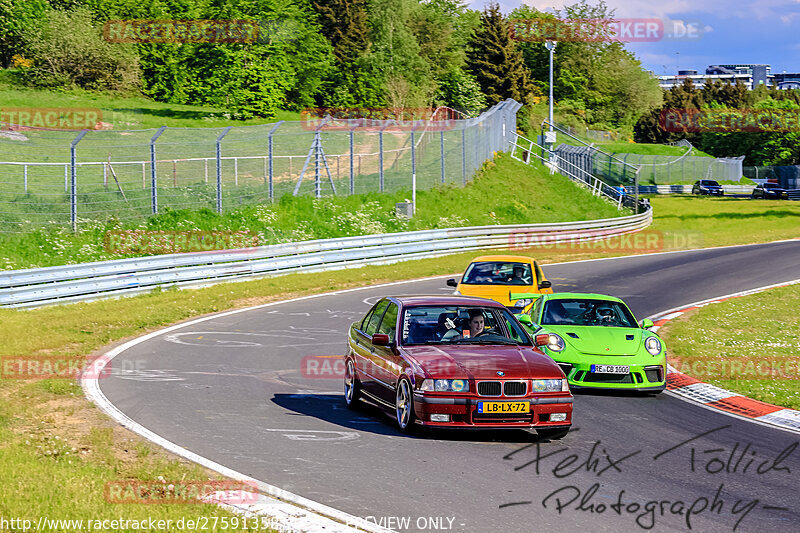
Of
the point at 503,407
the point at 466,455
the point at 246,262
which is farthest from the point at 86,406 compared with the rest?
the point at 246,262

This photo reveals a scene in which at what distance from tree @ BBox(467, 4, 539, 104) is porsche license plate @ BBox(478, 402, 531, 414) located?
255ft

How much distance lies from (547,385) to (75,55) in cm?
7213

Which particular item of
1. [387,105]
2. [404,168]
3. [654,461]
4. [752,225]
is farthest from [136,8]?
[654,461]

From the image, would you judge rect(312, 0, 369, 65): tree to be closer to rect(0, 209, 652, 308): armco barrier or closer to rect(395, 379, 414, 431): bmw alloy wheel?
rect(0, 209, 652, 308): armco barrier

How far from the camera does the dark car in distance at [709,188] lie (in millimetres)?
83500

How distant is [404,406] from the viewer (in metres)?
9.27

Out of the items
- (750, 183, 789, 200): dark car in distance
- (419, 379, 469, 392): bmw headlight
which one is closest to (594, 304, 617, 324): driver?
(419, 379, 469, 392): bmw headlight

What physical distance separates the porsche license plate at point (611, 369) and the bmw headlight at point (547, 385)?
289 cm

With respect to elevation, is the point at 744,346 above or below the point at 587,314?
below

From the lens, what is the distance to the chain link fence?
2717 cm

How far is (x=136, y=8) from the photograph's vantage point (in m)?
82.2

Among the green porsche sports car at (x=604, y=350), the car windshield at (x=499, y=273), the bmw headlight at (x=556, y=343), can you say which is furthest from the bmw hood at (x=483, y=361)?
the car windshield at (x=499, y=273)

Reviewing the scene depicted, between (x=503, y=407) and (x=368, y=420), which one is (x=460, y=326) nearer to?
(x=368, y=420)

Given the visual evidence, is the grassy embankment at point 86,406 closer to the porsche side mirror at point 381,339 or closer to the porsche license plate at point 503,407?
the porsche side mirror at point 381,339
